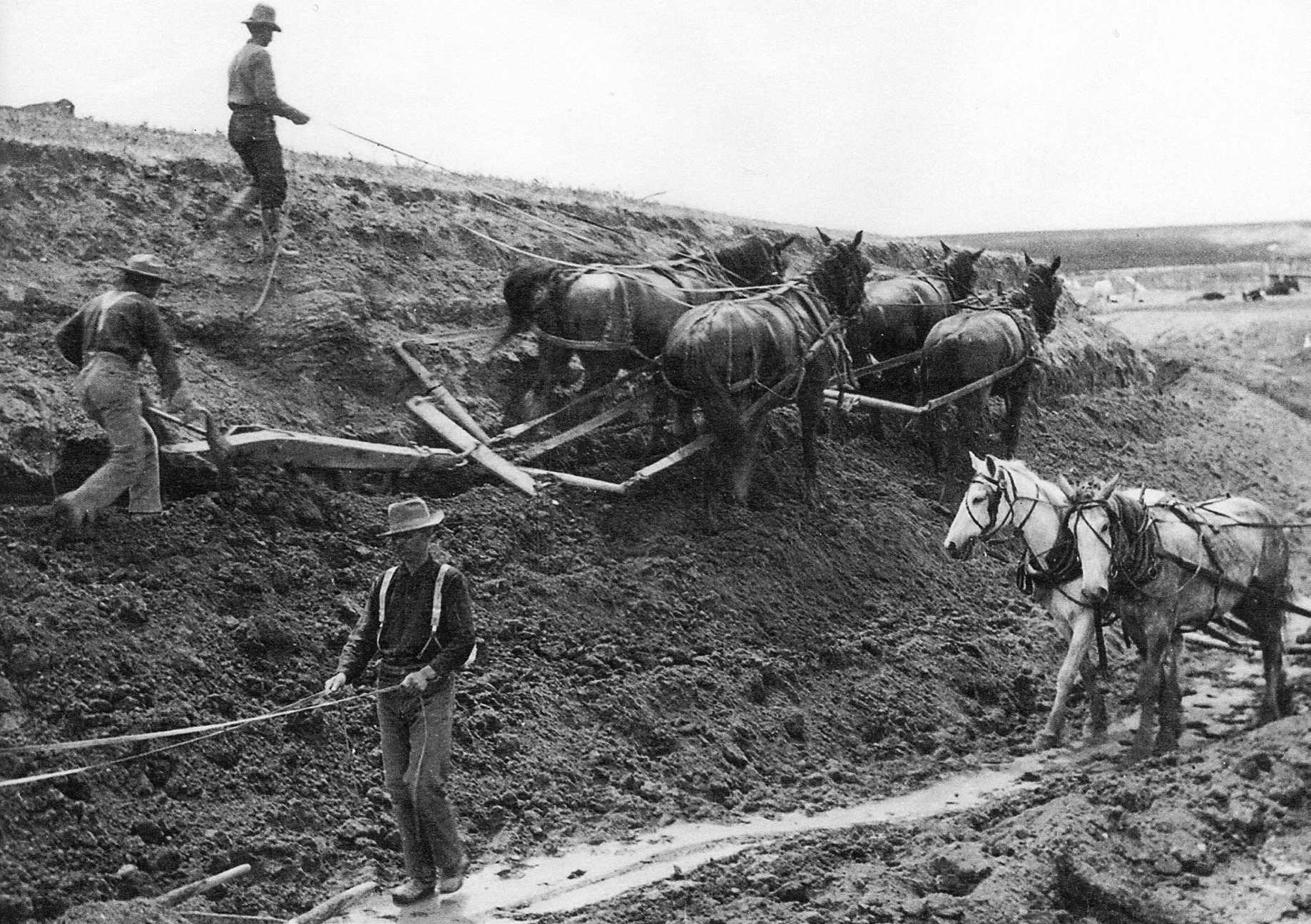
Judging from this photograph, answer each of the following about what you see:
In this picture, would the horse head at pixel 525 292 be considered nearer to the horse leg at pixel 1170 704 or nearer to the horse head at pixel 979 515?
the horse head at pixel 979 515

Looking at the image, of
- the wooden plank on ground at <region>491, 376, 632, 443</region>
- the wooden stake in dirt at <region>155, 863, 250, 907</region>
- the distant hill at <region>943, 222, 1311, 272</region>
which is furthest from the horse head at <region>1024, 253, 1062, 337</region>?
the wooden stake in dirt at <region>155, 863, 250, 907</region>

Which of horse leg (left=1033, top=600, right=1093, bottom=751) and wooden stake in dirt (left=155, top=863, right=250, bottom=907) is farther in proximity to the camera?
horse leg (left=1033, top=600, right=1093, bottom=751)

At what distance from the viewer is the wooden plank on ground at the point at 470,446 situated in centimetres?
908

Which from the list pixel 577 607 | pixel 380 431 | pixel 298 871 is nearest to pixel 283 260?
pixel 380 431

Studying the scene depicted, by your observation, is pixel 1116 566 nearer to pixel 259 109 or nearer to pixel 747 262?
pixel 747 262

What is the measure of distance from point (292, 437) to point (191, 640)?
1.59m

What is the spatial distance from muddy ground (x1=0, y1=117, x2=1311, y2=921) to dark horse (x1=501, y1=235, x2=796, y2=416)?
543 mm

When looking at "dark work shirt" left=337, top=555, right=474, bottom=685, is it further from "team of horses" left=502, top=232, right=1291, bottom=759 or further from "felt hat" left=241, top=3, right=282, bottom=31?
"felt hat" left=241, top=3, right=282, bottom=31

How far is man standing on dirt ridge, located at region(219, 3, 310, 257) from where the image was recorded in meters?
10.0

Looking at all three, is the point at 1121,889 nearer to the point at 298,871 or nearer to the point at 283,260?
the point at 298,871

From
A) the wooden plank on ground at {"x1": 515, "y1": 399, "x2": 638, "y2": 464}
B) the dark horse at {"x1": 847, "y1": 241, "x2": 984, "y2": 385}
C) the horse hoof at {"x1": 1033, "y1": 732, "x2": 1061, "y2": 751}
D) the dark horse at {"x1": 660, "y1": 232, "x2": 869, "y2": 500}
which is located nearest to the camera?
the horse hoof at {"x1": 1033, "y1": 732, "x2": 1061, "y2": 751}

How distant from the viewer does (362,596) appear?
823cm

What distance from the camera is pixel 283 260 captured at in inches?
411

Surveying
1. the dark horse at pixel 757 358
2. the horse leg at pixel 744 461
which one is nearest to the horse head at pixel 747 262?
the dark horse at pixel 757 358
